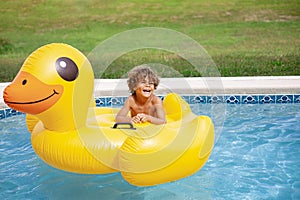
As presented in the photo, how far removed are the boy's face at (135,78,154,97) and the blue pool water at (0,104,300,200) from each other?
64cm

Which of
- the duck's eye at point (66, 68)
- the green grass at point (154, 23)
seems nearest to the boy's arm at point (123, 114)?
the duck's eye at point (66, 68)

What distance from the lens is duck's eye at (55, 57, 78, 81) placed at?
9.58 feet

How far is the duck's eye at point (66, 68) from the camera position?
2.92 metres

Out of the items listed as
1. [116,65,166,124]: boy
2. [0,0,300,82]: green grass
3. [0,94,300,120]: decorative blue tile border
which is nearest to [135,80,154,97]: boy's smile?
[116,65,166,124]: boy

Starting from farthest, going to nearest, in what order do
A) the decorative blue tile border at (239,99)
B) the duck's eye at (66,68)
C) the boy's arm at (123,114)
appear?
the decorative blue tile border at (239,99), the boy's arm at (123,114), the duck's eye at (66,68)

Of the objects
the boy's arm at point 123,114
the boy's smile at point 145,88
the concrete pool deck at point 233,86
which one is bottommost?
the concrete pool deck at point 233,86

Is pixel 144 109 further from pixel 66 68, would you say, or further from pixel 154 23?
pixel 154 23

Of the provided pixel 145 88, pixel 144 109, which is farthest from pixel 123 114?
pixel 145 88

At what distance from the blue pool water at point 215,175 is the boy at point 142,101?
1.58 ft

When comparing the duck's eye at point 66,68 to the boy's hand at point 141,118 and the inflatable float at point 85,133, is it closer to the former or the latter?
the inflatable float at point 85,133

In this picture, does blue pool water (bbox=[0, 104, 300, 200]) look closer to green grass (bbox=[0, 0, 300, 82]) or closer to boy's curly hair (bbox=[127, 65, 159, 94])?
boy's curly hair (bbox=[127, 65, 159, 94])

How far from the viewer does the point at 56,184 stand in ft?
11.2

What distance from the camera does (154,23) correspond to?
11.0 metres

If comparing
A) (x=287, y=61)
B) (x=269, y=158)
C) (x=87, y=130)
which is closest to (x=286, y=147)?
→ (x=269, y=158)
